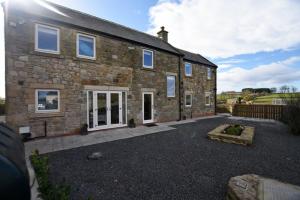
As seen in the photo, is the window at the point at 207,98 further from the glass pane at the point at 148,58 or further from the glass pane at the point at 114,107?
the glass pane at the point at 114,107

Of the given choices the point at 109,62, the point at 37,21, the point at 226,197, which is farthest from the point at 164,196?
the point at 37,21

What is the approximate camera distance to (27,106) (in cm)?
698

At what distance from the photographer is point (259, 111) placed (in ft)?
50.0

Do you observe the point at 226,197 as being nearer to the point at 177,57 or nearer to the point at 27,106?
the point at 27,106

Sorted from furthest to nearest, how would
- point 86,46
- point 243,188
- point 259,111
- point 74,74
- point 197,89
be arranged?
point 197,89 < point 259,111 < point 86,46 < point 74,74 < point 243,188

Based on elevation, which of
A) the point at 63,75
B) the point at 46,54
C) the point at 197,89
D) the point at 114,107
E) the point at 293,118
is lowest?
the point at 293,118

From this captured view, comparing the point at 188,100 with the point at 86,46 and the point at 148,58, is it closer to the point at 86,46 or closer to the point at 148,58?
the point at 148,58

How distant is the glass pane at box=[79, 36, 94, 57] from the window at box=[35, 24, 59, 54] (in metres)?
1.19

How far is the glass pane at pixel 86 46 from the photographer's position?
340 inches

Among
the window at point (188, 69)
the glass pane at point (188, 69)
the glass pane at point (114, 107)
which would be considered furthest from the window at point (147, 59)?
the glass pane at point (188, 69)

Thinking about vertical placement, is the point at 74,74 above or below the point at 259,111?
above

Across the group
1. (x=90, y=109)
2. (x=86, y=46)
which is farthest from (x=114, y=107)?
(x=86, y=46)

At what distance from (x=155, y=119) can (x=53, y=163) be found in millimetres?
8142

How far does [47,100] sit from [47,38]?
3062 mm
